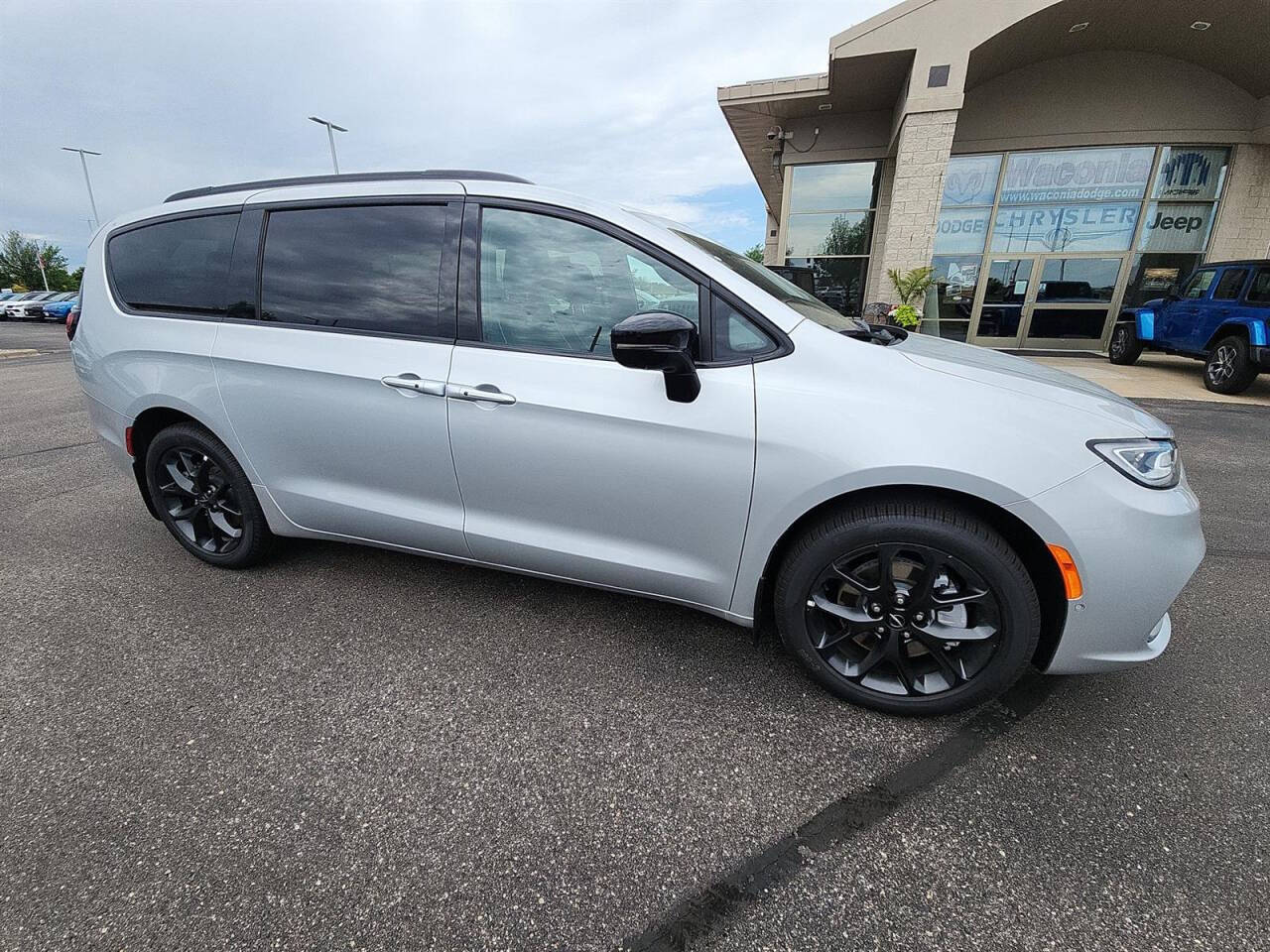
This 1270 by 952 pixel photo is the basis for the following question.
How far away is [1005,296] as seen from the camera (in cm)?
1352

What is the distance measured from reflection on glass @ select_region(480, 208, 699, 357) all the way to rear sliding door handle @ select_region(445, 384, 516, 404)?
0.19 meters

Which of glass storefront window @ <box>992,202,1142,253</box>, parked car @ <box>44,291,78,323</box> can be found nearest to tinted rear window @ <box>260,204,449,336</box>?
glass storefront window @ <box>992,202,1142,253</box>

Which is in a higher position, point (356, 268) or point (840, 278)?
point (840, 278)

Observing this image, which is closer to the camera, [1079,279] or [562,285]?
[562,285]

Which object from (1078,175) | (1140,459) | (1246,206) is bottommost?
(1140,459)

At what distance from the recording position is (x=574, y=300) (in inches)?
86.1

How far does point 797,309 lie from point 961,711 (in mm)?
1464

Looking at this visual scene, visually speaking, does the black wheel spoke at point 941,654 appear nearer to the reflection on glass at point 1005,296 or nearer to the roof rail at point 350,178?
the roof rail at point 350,178

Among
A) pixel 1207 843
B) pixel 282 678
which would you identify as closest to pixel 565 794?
pixel 282 678

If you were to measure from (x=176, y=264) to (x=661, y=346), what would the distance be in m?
2.47

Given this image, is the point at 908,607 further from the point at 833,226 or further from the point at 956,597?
the point at 833,226

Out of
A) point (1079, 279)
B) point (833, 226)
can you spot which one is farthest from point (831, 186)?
point (1079, 279)

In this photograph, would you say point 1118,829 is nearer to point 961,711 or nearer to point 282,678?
point 961,711

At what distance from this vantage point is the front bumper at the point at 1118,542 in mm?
1728
